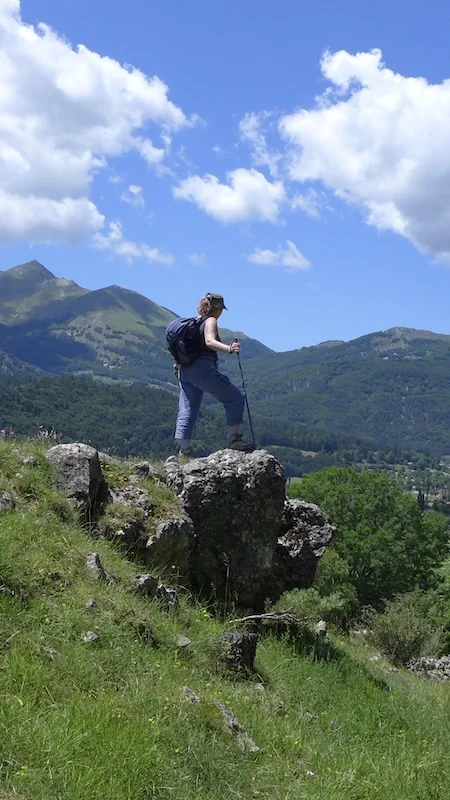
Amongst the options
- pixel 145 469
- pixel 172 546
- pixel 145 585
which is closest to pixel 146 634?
pixel 145 585

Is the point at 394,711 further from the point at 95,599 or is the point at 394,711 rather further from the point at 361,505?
the point at 361,505

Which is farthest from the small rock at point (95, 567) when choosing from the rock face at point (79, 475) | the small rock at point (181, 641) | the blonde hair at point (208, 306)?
the blonde hair at point (208, 306)

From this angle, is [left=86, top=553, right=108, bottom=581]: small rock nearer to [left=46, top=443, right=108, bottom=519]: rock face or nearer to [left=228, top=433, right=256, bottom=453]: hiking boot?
[left=46, top=443, right=108, bottom=519]: rock face

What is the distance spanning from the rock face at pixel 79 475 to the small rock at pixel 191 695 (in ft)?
10.5

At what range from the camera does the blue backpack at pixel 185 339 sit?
10.3 meters

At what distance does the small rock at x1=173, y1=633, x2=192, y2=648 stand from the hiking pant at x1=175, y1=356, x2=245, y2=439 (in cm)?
451

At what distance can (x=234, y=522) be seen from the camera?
9250mm

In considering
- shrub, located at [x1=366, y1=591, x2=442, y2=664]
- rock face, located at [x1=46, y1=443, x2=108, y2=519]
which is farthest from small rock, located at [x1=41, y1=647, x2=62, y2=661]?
shrub, located at [x1=366, y1=591, x2=442, y2=664]

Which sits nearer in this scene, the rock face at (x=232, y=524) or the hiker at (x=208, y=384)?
the rock face at (x=232, y=524)

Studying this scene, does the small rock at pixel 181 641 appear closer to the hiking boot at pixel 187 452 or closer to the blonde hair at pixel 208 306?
the hiking boot at pixel 187 452

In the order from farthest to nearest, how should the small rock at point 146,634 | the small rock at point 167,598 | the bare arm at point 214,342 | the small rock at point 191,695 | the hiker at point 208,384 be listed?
the hiker at point 208,384, the bare arm at point 214,342, the small rock at point 167,598, the small rock at point 146,634, the small rock at point 191,695

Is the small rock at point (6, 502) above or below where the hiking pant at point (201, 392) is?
below

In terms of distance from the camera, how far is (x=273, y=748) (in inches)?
205

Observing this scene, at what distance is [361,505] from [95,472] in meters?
50.0
